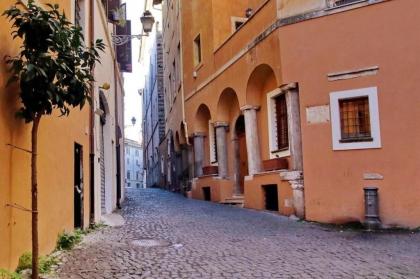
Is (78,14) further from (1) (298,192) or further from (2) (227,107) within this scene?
(2) (227,107)

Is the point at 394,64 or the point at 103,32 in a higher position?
the point at 103,32

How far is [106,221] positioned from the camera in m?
11.9

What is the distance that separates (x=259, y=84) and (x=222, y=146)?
3798 millimetres

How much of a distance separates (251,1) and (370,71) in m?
9.01

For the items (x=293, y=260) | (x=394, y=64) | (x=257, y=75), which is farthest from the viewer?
(x=257, y=75)

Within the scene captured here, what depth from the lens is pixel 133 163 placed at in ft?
277

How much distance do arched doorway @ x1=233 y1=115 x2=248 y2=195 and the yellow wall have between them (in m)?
8.84

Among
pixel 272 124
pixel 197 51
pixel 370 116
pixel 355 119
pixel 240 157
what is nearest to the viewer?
pixel 370 116

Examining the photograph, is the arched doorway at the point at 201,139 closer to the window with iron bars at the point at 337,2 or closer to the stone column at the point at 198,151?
the stone column at the point at 198,151

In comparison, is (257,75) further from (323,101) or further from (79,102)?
(79,102)

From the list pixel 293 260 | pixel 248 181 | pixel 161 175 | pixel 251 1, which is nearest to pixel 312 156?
pixel 248 181

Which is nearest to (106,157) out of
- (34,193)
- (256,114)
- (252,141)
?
(252,141)

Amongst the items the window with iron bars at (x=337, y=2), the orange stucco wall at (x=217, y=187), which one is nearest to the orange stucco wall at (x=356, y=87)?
the window with iron bars at (x=337, y=2)

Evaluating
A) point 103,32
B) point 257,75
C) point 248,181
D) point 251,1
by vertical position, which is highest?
point 251,1
